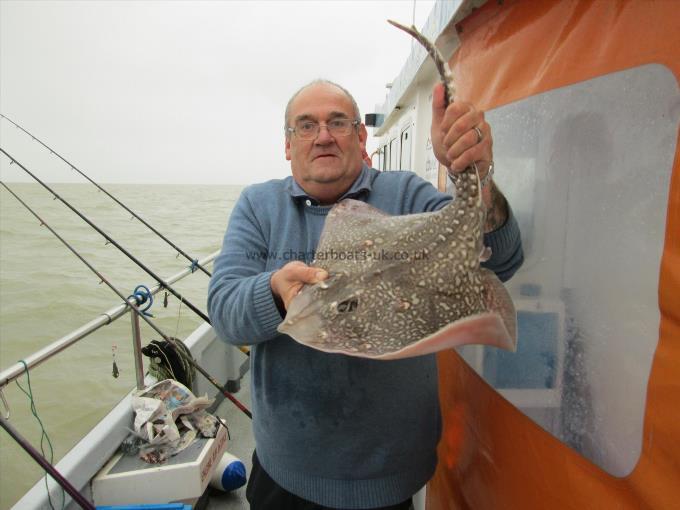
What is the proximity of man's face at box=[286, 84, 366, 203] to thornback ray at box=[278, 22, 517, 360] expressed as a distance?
0.57m

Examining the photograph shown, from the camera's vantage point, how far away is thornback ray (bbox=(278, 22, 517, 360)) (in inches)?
51.1

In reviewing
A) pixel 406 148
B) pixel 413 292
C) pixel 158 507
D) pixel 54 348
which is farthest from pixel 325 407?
pixel 406 148

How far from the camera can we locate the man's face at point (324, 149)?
2.04m

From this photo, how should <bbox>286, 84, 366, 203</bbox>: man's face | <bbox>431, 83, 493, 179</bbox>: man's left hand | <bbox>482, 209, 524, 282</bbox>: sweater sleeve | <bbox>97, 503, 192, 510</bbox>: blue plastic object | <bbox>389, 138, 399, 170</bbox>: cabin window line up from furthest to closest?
<bbox>389, 138, 399, 170</bbox>: cabin window → <bbox>97, 503, 192, 510</bbox>: blue plastic object → <bbox>286, 84, 366, 203</bbox>: man's face → <bbox>482, 209, 524, 282</bbox>: sweater sleeve → <bbox>431, 83, 493, 179</bbox>: man's left hand

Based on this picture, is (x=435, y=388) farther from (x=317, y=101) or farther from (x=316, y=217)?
(x=317, y=101)

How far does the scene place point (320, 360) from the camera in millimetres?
1894

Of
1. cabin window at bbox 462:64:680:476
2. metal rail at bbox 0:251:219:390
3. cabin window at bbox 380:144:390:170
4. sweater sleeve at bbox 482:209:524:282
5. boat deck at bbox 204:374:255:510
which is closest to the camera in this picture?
cabin window at bbox 462:64:680:476

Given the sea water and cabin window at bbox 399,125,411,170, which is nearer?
cabin window at bbox 399,125,411,170

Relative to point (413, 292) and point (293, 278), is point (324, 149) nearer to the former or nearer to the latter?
point (293, 278)

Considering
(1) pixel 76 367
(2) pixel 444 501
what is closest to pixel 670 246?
(2) pixel 444 501

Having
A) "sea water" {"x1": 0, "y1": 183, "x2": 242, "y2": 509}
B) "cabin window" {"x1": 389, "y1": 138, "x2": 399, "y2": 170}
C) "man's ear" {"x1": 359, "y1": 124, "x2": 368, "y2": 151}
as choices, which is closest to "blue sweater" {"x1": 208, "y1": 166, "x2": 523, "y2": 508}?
"man's ear" {"x1": 359, "y1": 124, "x2": 368, "y2": 151}

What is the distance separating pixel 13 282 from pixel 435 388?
15440 millimetres

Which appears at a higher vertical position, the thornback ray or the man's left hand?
the man's left hand

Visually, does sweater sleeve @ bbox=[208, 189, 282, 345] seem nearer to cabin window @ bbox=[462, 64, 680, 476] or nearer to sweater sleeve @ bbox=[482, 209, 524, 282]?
sweater sleeve @ bbox=[482, 209, 524, 282]
